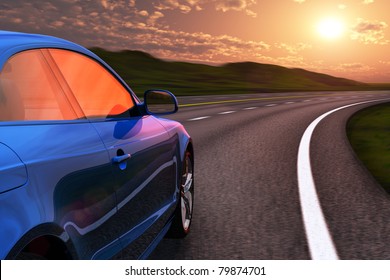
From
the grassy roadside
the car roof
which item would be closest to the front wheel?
the car roof

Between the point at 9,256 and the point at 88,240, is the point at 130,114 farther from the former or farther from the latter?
the point at 9,256

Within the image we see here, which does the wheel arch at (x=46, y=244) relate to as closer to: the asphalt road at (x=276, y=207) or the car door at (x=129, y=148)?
the car door at (x=129, y=148)

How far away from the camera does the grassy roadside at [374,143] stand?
340 inches

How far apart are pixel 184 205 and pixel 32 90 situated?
2188mm

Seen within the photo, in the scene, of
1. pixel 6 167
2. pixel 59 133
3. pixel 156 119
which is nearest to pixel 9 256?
pixel 6 167

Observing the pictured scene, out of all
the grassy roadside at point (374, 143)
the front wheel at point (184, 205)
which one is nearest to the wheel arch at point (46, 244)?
the front wheel at point (184, 205)

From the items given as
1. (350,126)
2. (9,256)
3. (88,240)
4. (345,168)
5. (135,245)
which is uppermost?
(9,256)

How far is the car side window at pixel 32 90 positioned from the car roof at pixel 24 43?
0.13ft

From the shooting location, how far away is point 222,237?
15.8 ft

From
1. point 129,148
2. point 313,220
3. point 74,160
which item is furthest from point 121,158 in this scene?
point 313,220

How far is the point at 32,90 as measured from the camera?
2979 millimetres

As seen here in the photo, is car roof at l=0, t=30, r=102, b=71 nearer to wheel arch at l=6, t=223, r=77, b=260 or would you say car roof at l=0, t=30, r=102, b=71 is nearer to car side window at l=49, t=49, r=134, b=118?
car side window at l=49, t=49, r=134, b=118

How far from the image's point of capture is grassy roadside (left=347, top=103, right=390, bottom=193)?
864cm

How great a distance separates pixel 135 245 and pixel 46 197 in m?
1.12
